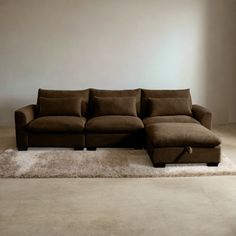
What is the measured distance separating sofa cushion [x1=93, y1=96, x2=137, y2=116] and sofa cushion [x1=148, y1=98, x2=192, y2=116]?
0.96 feet

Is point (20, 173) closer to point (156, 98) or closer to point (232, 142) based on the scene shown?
point (156, 98)

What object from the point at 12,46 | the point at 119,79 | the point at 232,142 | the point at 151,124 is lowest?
the point at 232,142

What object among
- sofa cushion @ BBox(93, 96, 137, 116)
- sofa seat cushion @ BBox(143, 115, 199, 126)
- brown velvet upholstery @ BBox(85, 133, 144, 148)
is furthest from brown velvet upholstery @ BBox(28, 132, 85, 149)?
sofa seat cushion @ BBox(143, 115, 199, 126)

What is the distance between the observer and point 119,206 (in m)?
2.67

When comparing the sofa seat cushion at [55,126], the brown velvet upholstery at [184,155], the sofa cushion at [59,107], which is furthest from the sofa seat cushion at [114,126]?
the brown velvet upholstery at [184,155]

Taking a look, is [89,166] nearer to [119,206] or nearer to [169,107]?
[119,206]

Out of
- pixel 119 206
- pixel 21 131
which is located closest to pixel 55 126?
pixel 21 131

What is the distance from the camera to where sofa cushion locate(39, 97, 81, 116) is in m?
4.68

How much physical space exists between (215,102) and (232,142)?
143cm

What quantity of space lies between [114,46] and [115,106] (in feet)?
4.82

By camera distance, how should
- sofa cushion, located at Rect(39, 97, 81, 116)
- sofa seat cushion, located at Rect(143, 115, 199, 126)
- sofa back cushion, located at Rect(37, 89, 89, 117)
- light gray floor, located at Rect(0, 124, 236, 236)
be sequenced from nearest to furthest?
light gray floor, located at Rect(0, 124, 236, 236)
sofa seat cushion, located at Rect(143, 115, 199, 126)
sofa cushion, located at Rect(39, 97, 81, 116)
sofa back cushion, located at Rect(37, 89, 89, 117)

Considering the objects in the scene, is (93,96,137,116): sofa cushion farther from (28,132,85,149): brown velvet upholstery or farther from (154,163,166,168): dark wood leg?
(154,163,166,168): dark wood leg

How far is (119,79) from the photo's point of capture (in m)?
5.78

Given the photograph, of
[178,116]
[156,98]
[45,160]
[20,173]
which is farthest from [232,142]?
[20,173]
